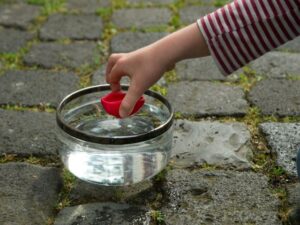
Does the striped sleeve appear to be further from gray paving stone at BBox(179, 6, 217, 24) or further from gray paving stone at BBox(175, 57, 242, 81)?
gray paving stone at BBox(179, 6, 217, 24)

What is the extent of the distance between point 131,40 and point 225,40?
120cm

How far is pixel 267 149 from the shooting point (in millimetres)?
1789

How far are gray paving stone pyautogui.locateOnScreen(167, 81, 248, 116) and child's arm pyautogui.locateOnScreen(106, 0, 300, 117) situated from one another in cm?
56

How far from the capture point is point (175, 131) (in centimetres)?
189

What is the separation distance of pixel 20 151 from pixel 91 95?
28cm

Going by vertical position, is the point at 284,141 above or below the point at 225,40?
below

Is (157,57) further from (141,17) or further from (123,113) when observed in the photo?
(141,17)

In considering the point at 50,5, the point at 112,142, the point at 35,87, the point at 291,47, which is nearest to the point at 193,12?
the point at 291,47

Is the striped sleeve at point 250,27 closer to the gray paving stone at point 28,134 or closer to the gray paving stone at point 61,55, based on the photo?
the gray paving stone at point 28,134

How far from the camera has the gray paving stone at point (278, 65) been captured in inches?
89.8

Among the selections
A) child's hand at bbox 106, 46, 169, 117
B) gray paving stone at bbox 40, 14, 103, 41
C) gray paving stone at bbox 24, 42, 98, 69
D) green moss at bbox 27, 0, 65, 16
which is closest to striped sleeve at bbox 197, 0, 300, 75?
child's hand at bbox 106, 46, 169, 117

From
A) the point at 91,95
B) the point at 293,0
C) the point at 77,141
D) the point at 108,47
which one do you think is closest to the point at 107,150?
the point at 77,141

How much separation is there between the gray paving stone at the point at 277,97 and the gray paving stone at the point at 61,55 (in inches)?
27.1

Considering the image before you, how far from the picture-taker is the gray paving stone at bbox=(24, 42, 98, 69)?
2.36 meters
